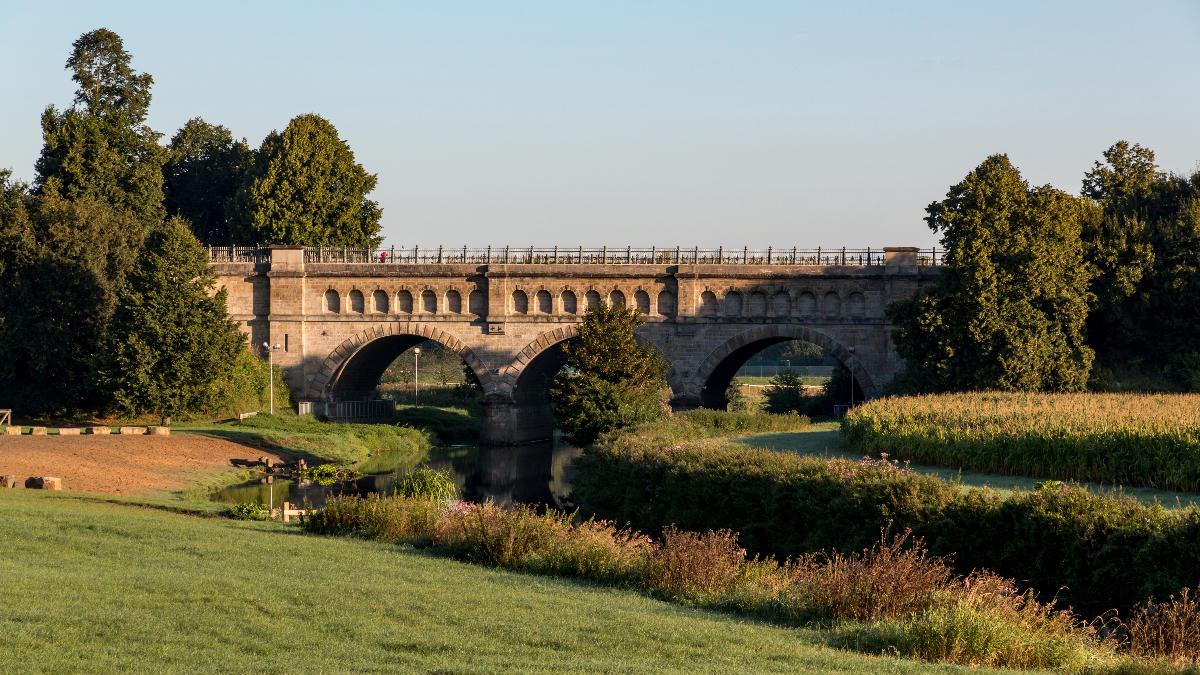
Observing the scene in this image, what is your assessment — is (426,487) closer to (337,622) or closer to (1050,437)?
(1050,437)

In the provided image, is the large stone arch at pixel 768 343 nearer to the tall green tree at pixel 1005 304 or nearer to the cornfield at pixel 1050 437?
the tall green tree at pixel 1005 304

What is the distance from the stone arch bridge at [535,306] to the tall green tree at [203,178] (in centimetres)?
2142

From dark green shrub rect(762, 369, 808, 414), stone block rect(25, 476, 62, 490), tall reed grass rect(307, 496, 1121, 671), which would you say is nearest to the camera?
tall reed grass rect(307, 496, 1121, 671)

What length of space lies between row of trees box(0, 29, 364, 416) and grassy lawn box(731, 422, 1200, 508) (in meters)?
33.2

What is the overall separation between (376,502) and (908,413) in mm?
19796

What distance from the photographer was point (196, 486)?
47406 mm

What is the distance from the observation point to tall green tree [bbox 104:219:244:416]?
62062 mm

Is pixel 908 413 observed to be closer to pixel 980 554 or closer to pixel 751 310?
pixel 980 554

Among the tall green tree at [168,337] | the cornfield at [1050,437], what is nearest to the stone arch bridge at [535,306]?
the tall green tree at [168,337]

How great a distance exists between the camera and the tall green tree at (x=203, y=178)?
97.7 metres

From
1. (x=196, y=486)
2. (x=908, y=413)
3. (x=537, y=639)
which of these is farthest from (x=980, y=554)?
(x=196, y=486)

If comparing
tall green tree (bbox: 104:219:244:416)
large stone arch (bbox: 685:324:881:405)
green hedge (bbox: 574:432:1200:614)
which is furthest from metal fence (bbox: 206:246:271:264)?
green hedge (bbox: 574:432:1200:614)

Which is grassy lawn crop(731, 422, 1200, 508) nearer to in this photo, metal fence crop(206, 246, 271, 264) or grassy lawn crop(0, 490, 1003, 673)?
grassy lawn crop(0, 490, 1003, 673)

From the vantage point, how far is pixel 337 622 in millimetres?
15680
